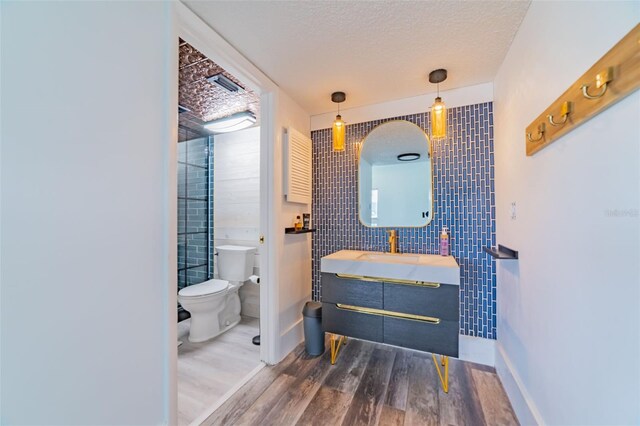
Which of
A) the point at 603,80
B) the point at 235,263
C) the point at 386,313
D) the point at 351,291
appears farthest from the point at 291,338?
the point at 603,80

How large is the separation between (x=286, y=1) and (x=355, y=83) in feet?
2.81

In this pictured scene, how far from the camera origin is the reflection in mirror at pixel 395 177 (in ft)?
6.88

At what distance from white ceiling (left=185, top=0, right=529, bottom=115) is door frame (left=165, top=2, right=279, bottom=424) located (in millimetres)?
64

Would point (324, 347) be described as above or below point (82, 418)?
below

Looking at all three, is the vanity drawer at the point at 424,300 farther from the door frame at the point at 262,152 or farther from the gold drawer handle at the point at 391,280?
the door frame at the point at 262,152

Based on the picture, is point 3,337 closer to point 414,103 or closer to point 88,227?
point 88,227

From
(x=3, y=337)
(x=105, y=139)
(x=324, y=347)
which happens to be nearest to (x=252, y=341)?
(x=324, y=347)

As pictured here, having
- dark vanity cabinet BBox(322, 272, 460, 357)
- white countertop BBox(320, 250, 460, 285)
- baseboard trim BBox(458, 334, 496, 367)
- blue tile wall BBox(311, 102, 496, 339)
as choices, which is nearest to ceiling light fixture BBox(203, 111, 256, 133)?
blue tile wall BBox(311, 102, 496, 339)

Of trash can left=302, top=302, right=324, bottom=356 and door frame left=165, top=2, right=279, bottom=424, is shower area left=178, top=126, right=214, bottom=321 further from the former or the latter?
trash can left=302, top=302, right=324, bottom=356

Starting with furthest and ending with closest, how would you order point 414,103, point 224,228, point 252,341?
point 224,228 → point 252,341 → point 414,103

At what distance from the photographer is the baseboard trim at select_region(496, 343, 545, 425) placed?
1193mm

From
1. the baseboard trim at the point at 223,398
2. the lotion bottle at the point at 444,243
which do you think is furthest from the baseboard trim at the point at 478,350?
the baseboard trim at the point at 223,398

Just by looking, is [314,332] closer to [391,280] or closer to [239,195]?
[391,280]

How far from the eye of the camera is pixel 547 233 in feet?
3.53
